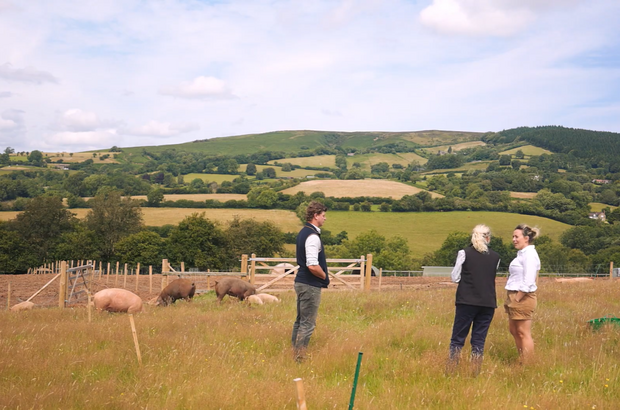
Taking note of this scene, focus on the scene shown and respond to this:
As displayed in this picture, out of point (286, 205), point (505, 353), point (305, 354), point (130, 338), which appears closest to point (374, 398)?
point (305, 354)

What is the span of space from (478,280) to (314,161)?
174 metres

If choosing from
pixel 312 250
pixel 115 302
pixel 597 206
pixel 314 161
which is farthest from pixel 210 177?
pixel 312 250

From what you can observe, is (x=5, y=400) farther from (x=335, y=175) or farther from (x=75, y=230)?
(x=335, y=175)

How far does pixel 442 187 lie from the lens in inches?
4505

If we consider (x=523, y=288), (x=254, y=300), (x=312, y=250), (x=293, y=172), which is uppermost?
(x=293, y=172)

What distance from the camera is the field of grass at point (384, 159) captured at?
178 meters

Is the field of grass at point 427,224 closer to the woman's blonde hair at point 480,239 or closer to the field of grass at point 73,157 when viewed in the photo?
the woman's blonde hair at point 480,239

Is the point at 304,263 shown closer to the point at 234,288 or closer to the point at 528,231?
the point at 528,231

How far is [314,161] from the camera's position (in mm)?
179375

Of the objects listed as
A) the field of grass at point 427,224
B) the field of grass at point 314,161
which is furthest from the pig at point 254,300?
the field of grass at point 314,161

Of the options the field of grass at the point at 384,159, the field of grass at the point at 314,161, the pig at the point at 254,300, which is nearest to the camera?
the pig at the point at 254,300

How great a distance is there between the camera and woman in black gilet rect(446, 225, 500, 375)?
6.06 m

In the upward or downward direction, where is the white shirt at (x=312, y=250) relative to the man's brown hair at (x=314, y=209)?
downward

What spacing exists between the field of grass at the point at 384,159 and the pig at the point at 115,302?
524ft
